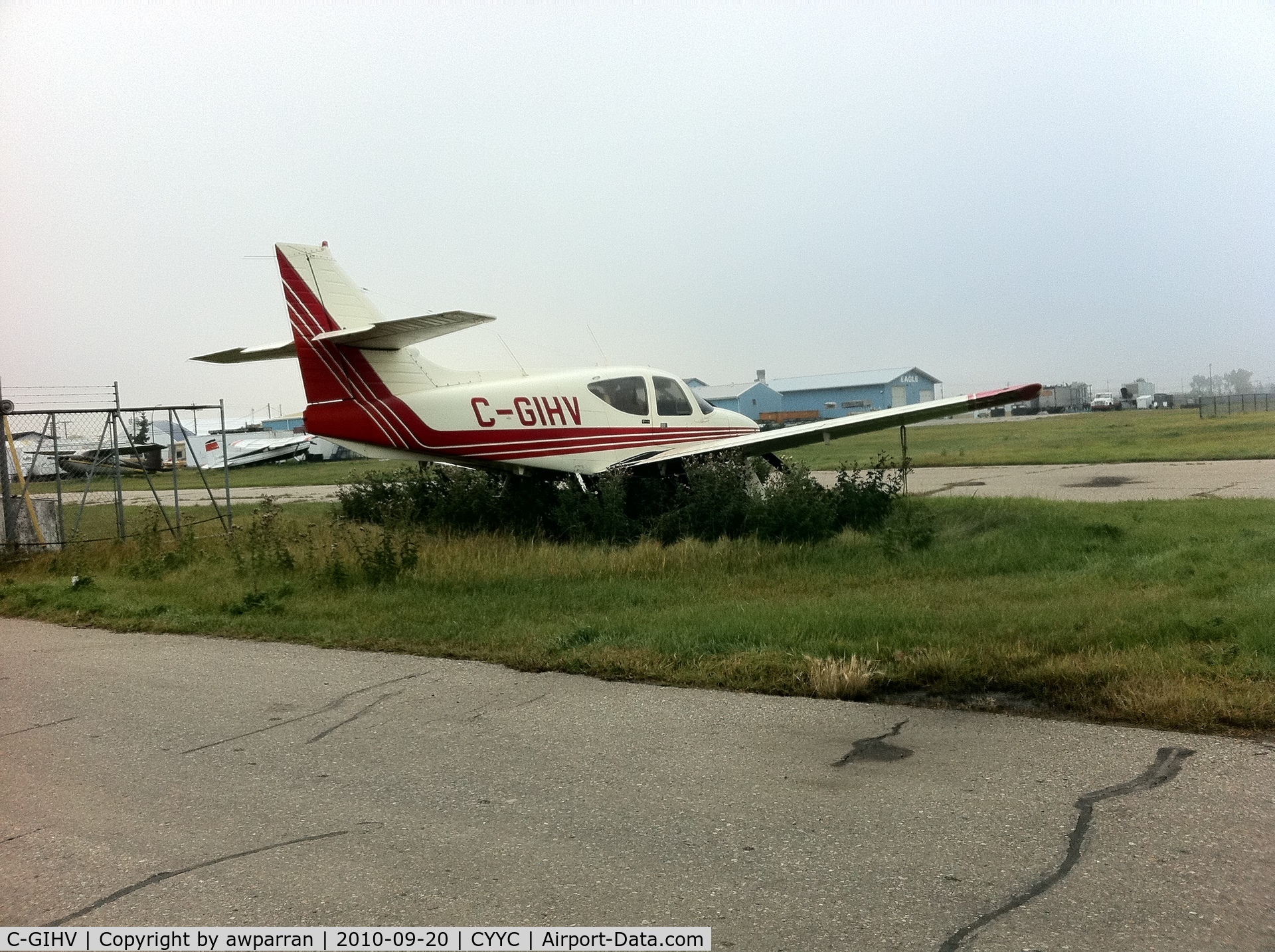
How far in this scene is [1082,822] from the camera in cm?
418

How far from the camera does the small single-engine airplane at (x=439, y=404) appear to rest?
45.8ft

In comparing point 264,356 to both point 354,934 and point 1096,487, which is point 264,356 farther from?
point 1096,487

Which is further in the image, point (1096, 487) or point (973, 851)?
point (1096, 487)

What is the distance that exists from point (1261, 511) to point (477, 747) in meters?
11.4

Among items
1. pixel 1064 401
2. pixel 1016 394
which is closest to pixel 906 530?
pixel 1016 394

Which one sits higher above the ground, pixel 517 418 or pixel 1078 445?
pixel 517 418

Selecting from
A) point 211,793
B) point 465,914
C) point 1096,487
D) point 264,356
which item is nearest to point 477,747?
point 211,793

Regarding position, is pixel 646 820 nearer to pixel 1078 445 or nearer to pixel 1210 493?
pixel 1210 493

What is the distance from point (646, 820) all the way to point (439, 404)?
10.3 m

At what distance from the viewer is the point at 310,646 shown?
8672 millimetres

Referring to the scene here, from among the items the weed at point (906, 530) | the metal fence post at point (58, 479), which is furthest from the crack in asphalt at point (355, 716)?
the metal fence post at point (58, 479)

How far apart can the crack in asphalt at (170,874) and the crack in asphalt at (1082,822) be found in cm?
263

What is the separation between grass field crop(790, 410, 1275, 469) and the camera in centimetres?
2767

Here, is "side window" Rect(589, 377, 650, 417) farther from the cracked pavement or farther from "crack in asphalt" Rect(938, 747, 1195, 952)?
"crack in asphalt" Rect(938, 747, 1195, 952)
